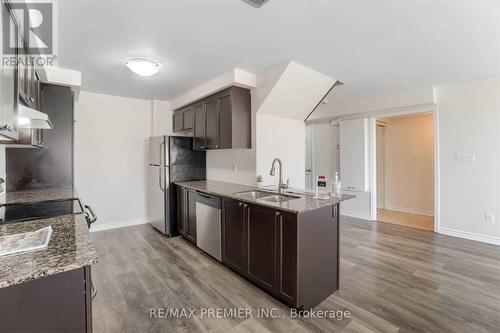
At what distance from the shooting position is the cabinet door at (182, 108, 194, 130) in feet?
14.0

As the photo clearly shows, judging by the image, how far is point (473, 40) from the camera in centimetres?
243

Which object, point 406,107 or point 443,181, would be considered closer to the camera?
point 443,181

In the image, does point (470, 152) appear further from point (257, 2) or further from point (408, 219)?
point (257, 2)

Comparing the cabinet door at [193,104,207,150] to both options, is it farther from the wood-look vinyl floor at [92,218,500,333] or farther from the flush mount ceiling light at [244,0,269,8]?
the flush mount ceiling light at [244,0,269,8]

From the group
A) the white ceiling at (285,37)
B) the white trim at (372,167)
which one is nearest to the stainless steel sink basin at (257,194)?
the white ceiling at (285,37)

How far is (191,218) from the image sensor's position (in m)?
3.57

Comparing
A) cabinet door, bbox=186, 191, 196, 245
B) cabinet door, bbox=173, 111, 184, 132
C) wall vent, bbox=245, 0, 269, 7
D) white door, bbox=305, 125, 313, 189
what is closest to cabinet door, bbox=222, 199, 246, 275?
cabinet door, bbox=186, 191, 196, 245

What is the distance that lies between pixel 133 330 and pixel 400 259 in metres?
3.06

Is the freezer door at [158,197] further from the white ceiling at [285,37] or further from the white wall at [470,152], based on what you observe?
the white wall at [470,152]

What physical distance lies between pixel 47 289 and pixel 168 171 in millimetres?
3122

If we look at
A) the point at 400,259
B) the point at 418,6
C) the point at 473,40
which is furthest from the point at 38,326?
the point at 473,40

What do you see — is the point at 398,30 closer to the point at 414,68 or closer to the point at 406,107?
the point at 414,68

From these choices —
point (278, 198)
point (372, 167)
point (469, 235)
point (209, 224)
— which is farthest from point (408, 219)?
point (209, 224)

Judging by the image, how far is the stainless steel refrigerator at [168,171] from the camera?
13.2ft
